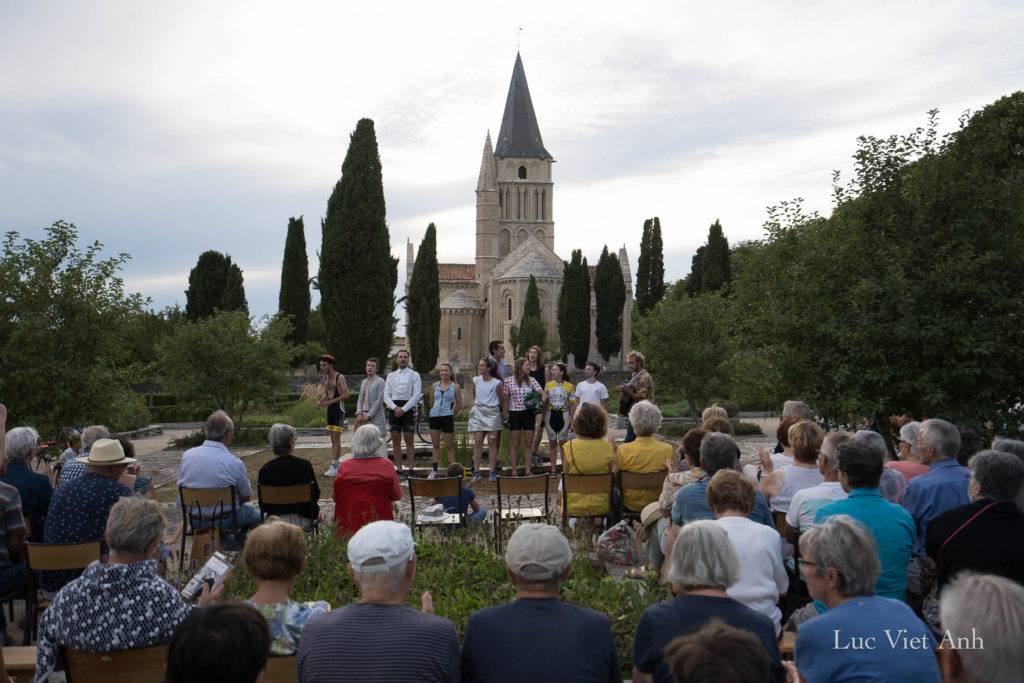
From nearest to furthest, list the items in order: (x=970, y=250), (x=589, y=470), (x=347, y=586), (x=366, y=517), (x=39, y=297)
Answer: (x=347, y=586) < (x=366, y=517) < (x=589, y=470) < (x=970, y=250) < (x=39, y=297)

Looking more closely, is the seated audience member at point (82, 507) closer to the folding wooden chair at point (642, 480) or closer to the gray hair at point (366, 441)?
the gray hair at point (366, 441)

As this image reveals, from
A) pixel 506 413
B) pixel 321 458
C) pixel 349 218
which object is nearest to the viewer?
pixel 506 413

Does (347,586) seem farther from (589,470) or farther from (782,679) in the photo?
(782,679)

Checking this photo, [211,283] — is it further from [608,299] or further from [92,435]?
[92,435]

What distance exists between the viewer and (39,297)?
977 centimetres

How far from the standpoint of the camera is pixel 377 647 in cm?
277

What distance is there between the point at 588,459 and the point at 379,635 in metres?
3.89

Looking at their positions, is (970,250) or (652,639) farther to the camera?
(970,250)

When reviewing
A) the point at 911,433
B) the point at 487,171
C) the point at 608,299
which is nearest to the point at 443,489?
the point at 911,433

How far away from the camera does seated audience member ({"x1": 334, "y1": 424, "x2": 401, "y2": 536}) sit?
19.9 ft

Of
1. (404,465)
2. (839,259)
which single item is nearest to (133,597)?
(839,259)

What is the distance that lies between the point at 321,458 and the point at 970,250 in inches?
440

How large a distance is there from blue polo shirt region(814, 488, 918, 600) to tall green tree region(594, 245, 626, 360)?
165 feet

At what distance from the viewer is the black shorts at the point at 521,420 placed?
10.6 m
